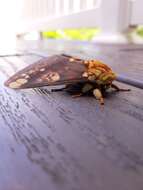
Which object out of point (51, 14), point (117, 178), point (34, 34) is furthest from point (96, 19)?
point (117, 178)

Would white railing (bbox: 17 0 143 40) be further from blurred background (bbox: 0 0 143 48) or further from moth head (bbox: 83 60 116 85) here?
moth head (bbox: 83 60 116 85)

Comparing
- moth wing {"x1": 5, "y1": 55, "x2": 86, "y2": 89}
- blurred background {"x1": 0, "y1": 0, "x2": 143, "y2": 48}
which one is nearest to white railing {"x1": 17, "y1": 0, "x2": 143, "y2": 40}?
blurred background {"x1": 0, "y1": 0, "x2": 143, "y2": 48}

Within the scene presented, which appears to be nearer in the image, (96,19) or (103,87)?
(103,87)

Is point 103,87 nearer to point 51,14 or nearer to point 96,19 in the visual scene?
point 96,19

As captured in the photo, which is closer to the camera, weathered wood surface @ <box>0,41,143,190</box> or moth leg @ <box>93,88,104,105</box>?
weathered wood surface @ <box>0,41,143,190</box>

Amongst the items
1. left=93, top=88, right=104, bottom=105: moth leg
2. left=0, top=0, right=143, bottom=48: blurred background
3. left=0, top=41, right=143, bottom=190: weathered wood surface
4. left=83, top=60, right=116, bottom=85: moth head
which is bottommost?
left=0, top=0, right=143, bottom=48: blurred background

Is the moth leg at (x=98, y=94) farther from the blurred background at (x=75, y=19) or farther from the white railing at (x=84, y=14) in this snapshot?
the white railing at (x=84, y=14)

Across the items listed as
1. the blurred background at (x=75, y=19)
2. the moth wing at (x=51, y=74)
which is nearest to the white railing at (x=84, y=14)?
the blurred background at (x=75, y=19)
